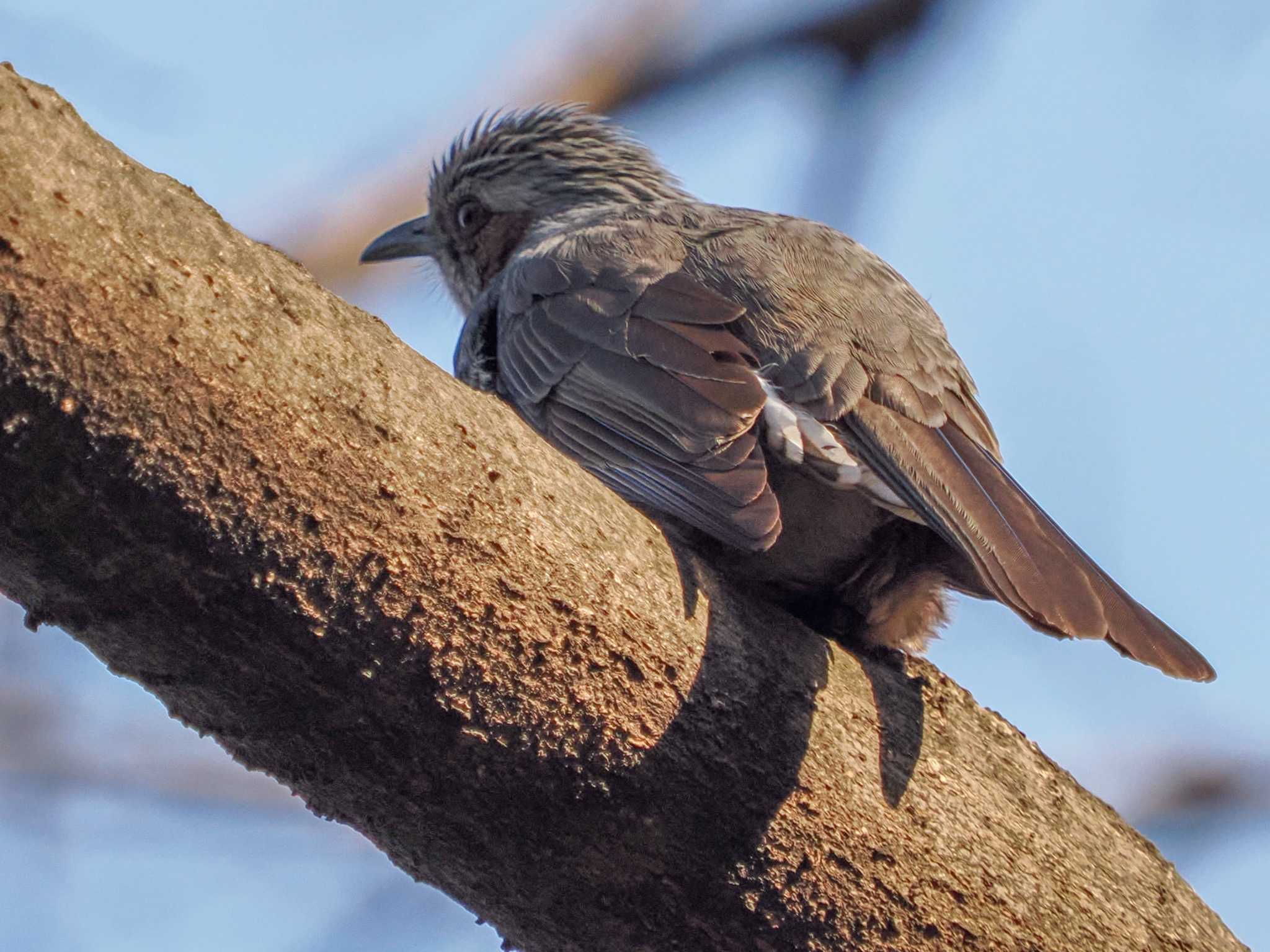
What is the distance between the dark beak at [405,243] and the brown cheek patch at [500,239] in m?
0.34

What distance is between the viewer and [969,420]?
12.1ft

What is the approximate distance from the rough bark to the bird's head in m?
3.32

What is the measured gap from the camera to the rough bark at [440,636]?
208 cm

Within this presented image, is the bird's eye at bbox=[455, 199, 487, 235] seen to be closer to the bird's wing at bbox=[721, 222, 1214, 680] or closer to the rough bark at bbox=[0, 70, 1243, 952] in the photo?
the bird's wing at bbox=[721, 222, 1214, 680]

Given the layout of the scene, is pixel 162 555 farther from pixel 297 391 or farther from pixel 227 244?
pixel 227 244

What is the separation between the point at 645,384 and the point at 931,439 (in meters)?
0.72

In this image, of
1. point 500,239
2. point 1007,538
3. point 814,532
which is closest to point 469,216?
point 500,239

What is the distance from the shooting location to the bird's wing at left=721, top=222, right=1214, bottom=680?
111 inches

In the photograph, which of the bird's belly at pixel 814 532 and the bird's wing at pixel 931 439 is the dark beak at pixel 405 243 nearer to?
the bird's wing at pixel 931 439

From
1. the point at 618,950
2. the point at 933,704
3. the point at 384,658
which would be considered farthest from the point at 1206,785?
the point at 384,658

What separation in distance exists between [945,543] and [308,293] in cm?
171

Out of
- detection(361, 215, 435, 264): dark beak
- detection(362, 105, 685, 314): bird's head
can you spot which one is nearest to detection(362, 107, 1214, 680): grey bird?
detection(362, 105, 685, 314): bird's head

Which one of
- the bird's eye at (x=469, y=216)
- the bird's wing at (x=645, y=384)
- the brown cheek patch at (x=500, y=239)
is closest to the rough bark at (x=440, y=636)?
the bird's wing at (x=645, y=384)

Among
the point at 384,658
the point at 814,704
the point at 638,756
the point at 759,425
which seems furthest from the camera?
the point at 759,425
